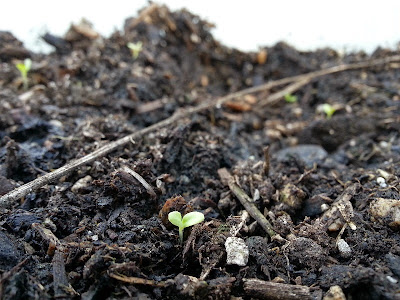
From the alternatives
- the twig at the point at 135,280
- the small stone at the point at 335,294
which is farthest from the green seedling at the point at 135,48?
the small stone at the point at 335,294

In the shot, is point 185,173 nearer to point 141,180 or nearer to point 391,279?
point 141,180

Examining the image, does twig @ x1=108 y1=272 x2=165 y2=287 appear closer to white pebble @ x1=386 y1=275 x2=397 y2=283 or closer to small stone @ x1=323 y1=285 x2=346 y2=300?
small stone @ x1=323 y1=285 x2=346 y2=300

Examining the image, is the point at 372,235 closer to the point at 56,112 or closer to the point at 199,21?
the point at 56,112

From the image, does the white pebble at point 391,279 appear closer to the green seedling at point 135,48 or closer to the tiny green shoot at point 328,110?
the tiny green shoot at point 328,110

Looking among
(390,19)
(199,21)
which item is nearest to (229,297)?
(199,21)

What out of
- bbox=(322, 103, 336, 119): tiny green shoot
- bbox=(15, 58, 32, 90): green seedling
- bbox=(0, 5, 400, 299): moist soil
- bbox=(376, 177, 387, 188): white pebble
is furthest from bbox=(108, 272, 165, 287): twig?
bbox=(322, 103, 336, 119): tiny green shoot

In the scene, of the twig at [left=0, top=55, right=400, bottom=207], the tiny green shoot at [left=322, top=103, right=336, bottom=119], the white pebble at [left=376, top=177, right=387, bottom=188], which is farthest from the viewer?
the tiny green shoot at [left=322, top=103, right=336, bottom=119]
